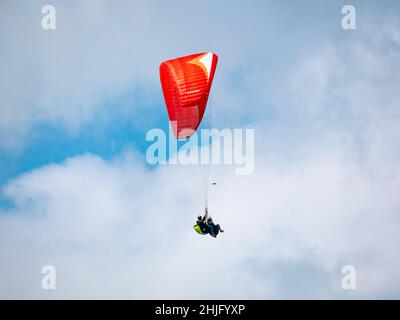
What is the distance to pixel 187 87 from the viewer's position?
127 ft

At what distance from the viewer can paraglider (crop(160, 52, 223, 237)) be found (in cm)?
3872

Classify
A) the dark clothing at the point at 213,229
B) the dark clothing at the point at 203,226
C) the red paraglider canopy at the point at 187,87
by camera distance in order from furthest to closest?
the red paraglider canopy at the point at 187,87 < the dark clothing at the point at 203,226 < the dark clothing at the point at 213,229

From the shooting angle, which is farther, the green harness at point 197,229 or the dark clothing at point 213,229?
the green harness at point 197,229

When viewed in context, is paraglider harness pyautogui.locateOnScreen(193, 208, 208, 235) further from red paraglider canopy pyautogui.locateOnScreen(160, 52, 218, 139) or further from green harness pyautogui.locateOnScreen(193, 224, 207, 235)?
red paraglider canopy pyautogui.locateOnScreen(160, 52, 218, 139)

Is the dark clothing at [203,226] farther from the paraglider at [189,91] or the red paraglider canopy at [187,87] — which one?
the red paraglider canopy at [187,87]

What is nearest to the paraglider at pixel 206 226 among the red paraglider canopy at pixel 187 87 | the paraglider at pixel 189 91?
the paraglider at pixel 189 91

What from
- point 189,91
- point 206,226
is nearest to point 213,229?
point 206,226

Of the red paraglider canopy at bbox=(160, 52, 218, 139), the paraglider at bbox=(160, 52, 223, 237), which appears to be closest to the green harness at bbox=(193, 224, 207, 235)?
the paraglider at bbox=(160, 52, 223, 237)

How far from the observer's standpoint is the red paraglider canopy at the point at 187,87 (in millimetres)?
38781
